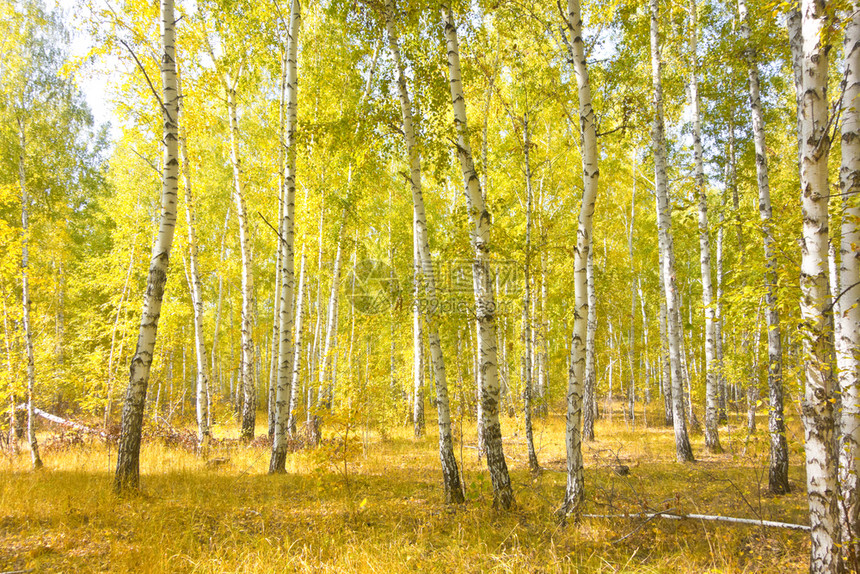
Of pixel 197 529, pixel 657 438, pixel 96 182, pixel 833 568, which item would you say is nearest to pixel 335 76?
pixel 197 529

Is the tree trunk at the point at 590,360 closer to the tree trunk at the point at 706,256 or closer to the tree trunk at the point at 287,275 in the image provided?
the tree trunk at the point at 706,256

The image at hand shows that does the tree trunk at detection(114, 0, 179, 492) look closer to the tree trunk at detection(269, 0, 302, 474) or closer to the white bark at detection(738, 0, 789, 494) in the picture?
the tree trunk at detection(269, 0, 302, 474)

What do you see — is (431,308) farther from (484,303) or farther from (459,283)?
(459,283)

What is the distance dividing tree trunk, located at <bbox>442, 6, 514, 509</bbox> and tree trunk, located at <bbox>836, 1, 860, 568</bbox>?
113 inches

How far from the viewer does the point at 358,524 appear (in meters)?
4.40

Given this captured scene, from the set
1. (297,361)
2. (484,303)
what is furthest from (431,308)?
(297,361)

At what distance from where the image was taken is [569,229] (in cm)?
1284

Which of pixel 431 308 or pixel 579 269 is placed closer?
pixel 579 269

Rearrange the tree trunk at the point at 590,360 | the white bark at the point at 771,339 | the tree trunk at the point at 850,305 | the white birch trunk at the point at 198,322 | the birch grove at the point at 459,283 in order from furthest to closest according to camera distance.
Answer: the white birch trunk at the point at 198,322, the tree trunk at the point at 590,360, the white bark at the point at 771,339, the birch grove at the point at 459,283, the tree trunk at the point at 850,305

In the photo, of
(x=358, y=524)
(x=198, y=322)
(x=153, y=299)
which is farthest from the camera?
(x=198, y=322)

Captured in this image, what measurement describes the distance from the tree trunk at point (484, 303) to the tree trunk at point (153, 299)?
3591 millimetres

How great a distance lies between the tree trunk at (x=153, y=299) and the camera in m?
4.86

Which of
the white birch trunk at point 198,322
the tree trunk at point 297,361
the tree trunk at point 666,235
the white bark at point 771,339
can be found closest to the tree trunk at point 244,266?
the white birch trunk at point 198,322

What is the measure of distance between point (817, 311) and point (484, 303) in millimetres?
2915
